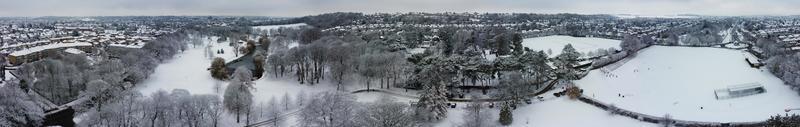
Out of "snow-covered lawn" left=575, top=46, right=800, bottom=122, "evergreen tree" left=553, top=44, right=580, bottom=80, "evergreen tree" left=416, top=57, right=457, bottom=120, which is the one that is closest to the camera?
"evergreen tree" left=416, top=57, right=457, bottom=120

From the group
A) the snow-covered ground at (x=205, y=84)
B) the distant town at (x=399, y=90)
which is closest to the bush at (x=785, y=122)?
the distant town at (x=399, y=90)

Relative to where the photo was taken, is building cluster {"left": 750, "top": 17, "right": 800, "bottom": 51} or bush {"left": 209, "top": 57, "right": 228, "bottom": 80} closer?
bush {"left": 209, "top": 57, "right": 228, "bottom": 80}

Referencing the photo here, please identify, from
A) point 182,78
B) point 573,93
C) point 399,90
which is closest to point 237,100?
point 399,90

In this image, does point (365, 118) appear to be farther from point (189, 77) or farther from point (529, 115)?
point (189, 77)

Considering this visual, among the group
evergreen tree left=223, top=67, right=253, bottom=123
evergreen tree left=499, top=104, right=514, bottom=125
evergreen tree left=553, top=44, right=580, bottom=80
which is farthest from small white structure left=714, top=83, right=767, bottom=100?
evergreen tree left=223, top=67, right=253, bottom=123

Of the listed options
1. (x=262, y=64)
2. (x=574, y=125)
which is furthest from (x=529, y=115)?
(x=262, y=64)

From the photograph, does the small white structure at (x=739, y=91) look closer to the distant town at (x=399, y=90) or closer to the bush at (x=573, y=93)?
the distant town at (x=399, y=90)

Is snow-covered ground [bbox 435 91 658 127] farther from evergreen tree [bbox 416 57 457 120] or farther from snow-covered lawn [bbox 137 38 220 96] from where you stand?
snow-covered lawn [bbox 137 38 220 96]
